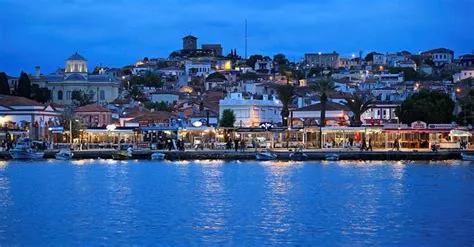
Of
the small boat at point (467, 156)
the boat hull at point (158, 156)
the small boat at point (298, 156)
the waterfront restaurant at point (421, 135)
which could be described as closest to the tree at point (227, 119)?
the boat hull at point (158, 156)

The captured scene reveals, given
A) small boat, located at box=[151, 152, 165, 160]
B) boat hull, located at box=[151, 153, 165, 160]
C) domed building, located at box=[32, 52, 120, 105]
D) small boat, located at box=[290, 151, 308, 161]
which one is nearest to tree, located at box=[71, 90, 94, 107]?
domed building, located at box=[32, 52, 120, 105]

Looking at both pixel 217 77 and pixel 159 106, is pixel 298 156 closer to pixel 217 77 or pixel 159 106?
pixel 159 106

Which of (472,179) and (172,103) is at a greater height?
(172,103)

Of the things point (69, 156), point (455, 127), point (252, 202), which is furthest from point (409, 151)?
point (252, 202)

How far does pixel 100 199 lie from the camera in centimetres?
4569

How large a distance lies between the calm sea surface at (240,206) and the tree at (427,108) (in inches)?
773

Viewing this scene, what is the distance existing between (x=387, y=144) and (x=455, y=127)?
21.2 ft

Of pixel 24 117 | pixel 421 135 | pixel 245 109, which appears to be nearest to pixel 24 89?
pixel 24 117

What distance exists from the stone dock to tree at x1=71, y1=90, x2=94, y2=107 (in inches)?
1712

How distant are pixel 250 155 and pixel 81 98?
2188 inches

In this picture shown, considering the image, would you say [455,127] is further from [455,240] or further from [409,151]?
[455,240]

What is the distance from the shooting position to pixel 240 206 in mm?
41656

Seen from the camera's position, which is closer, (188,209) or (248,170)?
(188,209)

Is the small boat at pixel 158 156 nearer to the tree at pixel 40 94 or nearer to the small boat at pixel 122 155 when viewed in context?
the small boat at pixel 122 155
